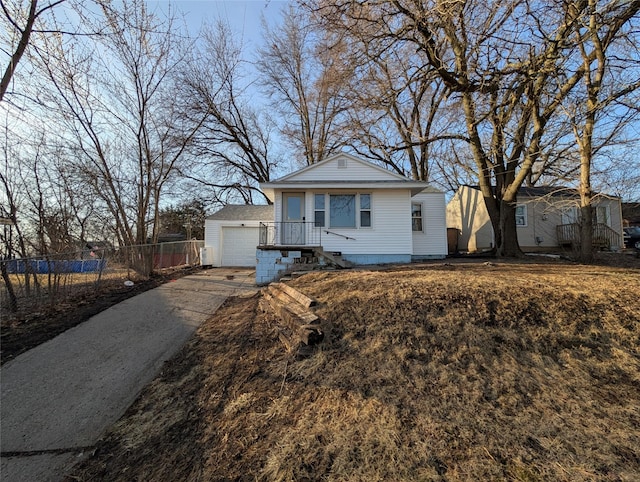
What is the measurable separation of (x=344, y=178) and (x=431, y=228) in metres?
4.81

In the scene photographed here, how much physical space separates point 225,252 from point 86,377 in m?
13.0

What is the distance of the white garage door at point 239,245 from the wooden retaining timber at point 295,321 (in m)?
11.2

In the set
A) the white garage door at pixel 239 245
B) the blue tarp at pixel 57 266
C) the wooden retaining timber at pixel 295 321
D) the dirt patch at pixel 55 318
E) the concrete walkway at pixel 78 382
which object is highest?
the white garage door at pixel 239 245

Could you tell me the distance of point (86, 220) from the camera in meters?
10.8

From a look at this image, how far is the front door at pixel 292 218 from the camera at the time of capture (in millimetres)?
11766

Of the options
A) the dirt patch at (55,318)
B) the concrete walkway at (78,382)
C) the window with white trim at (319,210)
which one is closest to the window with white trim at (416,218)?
the window with white trim at (319,210)

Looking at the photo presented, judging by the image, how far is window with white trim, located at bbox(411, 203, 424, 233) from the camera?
13930mm

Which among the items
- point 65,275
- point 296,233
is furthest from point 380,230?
point 65,275

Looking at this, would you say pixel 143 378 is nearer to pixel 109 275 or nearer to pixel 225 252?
pixel 109 275

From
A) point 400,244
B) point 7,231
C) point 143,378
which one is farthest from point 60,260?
point 400,244

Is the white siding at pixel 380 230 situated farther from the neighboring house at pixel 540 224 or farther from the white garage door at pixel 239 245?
the neighboring house at pixel 540 224

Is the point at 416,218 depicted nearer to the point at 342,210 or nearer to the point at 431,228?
the point at 431,228

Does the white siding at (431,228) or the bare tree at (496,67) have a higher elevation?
the bare tree at (496,67)

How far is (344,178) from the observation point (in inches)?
471
